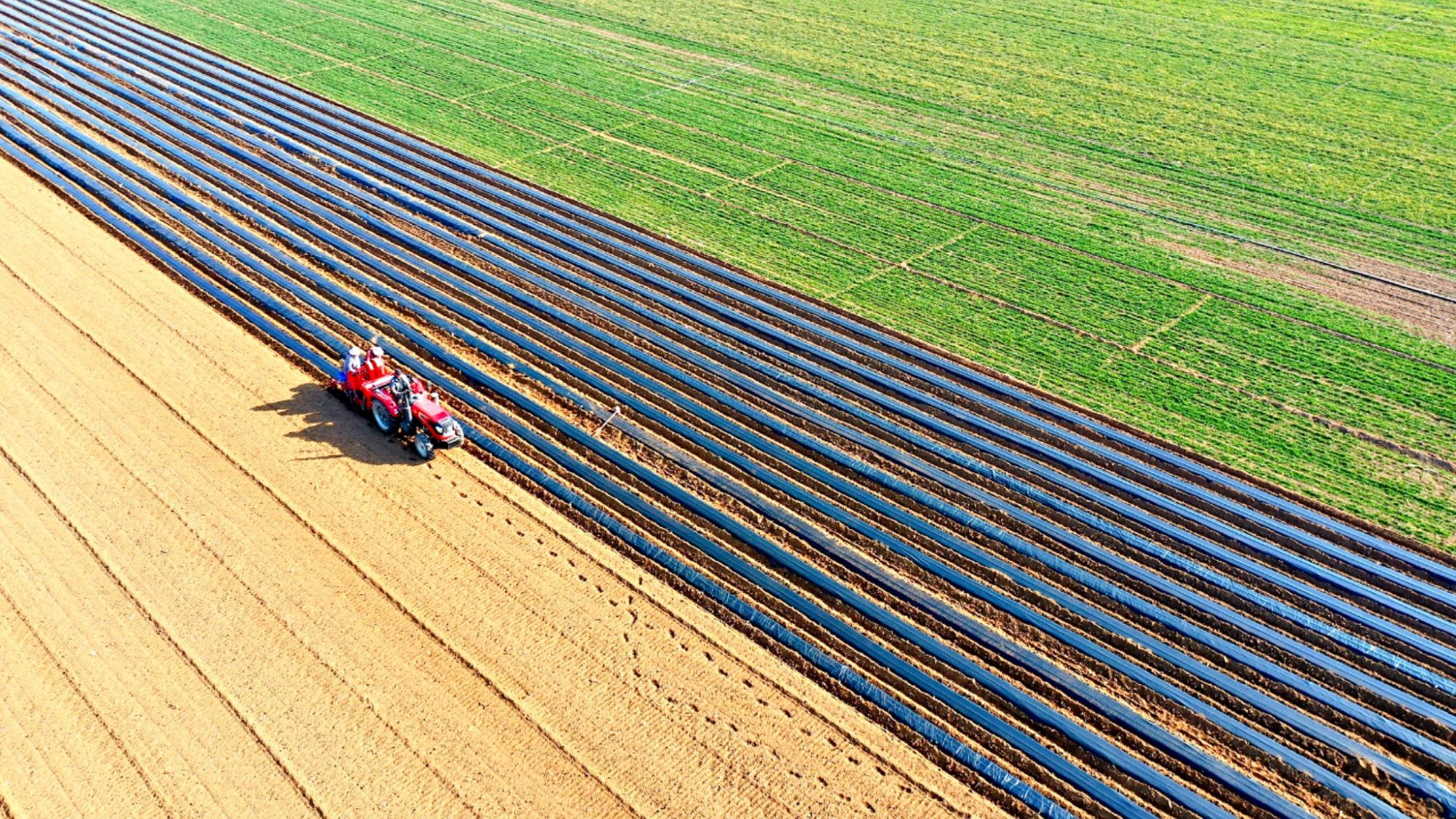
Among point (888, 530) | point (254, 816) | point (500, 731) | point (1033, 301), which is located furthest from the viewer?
point (1033, 301)

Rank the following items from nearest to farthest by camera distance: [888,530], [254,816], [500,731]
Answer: [254,816], [500,731], [888,530]

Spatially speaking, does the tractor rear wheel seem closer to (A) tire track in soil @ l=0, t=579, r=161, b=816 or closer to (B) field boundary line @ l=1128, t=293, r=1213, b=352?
(A) tire track in soil @ l=0, t=579, r=161, b=816

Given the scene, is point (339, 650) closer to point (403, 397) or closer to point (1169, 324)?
point (403, 397)

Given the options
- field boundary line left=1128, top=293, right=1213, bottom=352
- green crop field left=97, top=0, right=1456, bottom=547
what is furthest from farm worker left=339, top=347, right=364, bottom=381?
field boundary line left=1128, top=293, right=1213, bottom=352

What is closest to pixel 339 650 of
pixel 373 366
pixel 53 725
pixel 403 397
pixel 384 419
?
pixel 53 725

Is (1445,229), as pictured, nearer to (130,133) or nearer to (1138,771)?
(1138,771)

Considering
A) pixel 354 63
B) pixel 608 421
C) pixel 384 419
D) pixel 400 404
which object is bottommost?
pixel 608 421

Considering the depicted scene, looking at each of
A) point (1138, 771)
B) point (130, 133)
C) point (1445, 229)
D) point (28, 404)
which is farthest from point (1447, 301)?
point (130, 133)
